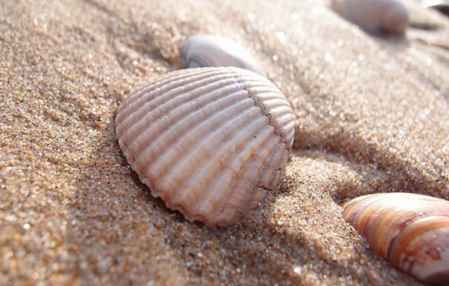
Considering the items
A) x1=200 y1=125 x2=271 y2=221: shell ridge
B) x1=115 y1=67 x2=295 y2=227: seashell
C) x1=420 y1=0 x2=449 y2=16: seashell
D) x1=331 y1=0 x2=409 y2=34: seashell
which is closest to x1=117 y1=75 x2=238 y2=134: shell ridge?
x1=115 y1=67 x2=295 y2=227: seashell

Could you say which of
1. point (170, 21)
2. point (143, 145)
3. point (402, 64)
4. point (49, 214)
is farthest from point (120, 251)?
point (402, 64)

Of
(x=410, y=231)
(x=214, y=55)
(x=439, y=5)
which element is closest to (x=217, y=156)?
(x=410, y=231)

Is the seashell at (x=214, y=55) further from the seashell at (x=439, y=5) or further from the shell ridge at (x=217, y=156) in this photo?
the seashell at (x=439, y=5)

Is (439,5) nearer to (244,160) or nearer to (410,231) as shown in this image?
(410,231)

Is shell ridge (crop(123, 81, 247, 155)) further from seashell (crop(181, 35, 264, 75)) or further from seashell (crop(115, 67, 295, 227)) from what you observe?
seashell (crop(181, 35, 264, 75))

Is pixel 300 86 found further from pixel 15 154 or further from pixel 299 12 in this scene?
pixel 15 154

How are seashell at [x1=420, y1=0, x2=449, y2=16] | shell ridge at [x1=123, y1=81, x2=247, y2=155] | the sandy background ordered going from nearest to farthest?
the sandy background
shell ridge at [x1=123, y1=81, x2=247, y2=155]
seashell at [x1=420, y1=0, x2=449, y2=16]
